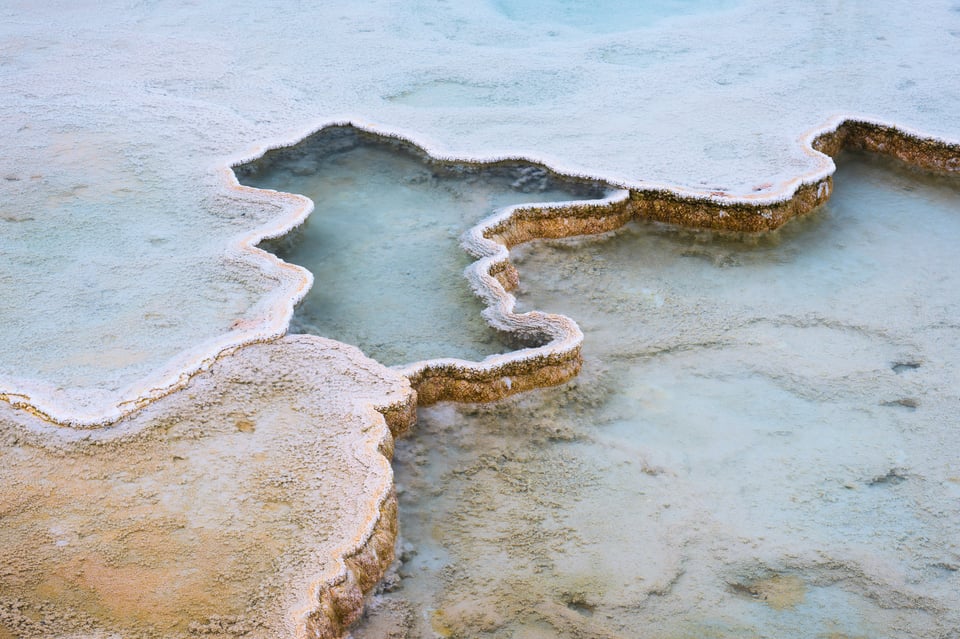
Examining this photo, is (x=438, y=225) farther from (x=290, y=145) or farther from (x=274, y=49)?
(x=274, y=49)

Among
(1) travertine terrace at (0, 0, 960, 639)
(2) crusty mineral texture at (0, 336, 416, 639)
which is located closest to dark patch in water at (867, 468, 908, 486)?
(1) travertine terrace at (0, 0, 960, 639)

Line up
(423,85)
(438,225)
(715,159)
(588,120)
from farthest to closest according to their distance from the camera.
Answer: (423,85)
(588,120)
(715,159)
(438,225)

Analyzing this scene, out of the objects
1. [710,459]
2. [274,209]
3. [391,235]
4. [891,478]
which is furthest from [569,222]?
[891,478]

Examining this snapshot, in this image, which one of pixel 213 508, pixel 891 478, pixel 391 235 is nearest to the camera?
pixel 213 508

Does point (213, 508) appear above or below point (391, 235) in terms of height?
below

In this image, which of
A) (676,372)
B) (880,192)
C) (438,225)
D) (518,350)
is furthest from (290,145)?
(880,192)

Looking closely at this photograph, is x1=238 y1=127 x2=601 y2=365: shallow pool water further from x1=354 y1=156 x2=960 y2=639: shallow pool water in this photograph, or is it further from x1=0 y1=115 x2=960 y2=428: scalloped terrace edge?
x1=354 y1=156 x2=960 y2=639: shallow pool water

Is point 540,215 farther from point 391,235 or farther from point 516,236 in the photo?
point 391,235
